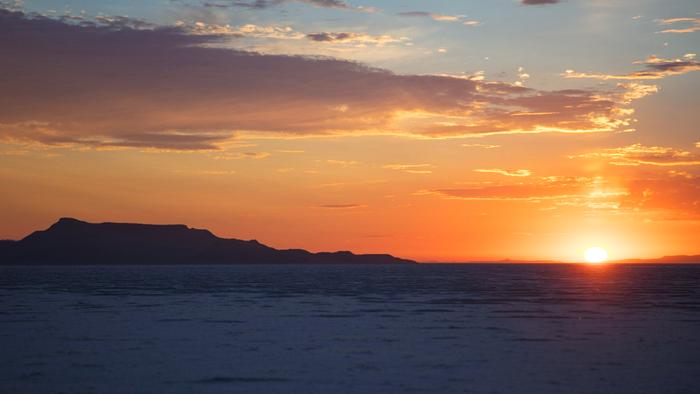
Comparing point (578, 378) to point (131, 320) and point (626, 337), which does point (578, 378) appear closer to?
point (626, 337)

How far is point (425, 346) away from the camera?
37438 millimetres

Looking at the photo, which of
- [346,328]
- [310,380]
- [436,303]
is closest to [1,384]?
[310,380]

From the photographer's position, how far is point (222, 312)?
56594mm

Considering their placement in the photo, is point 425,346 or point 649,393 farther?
point 425,346

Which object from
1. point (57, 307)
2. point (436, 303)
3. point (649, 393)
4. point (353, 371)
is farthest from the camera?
point (436, 303)

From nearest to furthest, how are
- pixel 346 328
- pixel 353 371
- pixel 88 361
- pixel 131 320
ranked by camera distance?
pixel 353 371 < pixel 88 361 < pixel 346 328 < pixel 131 320

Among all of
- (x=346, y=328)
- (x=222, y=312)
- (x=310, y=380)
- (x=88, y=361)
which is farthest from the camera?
(x=222, y=312)

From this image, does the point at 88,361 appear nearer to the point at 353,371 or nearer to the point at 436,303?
the point at 353,371

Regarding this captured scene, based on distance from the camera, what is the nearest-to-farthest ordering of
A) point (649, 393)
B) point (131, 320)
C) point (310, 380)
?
point (649, 393) → point (310, 380) → point (131, 320)

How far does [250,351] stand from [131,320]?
17.3 m

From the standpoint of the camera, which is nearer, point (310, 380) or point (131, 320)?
point (310, 380)

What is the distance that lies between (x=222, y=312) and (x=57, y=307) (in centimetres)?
1478

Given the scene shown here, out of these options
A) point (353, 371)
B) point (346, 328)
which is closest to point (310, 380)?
point (353, 371)

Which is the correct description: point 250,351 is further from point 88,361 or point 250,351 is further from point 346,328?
point 346,328
